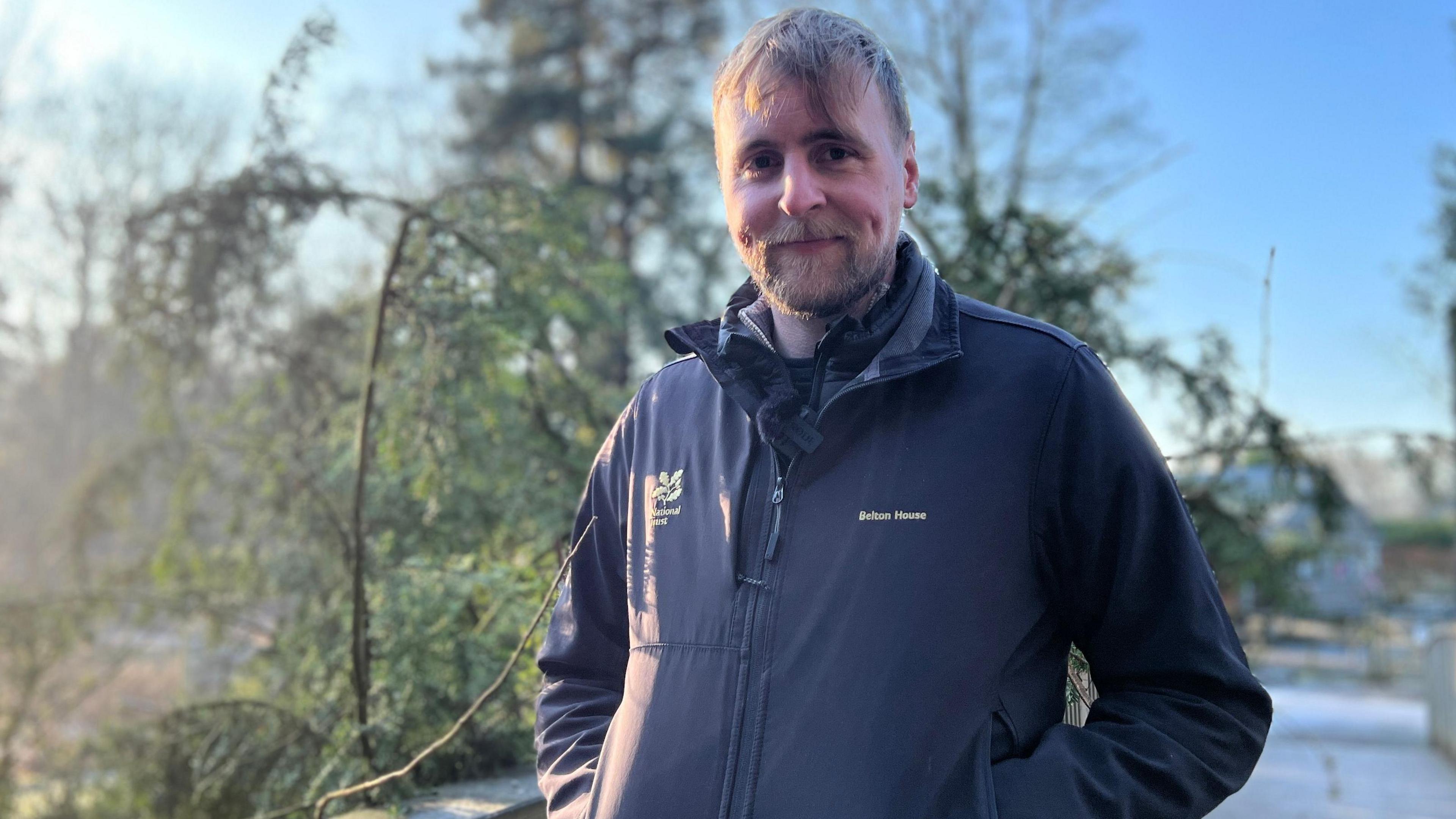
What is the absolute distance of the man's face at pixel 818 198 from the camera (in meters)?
1.57

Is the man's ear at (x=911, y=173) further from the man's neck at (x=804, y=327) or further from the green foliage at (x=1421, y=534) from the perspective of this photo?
the green foliage at (x=1421, y=534)

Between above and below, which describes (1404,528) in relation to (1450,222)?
below

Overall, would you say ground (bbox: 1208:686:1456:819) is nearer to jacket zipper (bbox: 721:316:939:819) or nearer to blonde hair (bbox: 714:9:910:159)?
jacket zipper (bbox: 721:316:939:819)

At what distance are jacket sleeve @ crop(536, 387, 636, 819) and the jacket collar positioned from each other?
311 mm

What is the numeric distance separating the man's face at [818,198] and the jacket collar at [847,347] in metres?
0.05

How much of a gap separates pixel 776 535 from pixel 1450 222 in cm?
1741

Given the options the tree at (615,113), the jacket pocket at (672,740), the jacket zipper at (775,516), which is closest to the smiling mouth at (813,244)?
the jacket zipper at (775,516)

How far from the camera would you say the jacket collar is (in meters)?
1.49

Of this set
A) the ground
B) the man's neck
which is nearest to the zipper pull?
the man's neck

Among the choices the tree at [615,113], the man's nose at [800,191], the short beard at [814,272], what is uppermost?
the tree at [615,113]

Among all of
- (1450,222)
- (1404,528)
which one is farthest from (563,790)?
(1404,528)

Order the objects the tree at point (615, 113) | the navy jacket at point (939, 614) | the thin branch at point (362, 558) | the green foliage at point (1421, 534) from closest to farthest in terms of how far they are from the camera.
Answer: the navy jacket at point (939, 614) → the thin branch at point (362, 558) → the tree at point (615, 113) → the green foliage at point (1421, 534)

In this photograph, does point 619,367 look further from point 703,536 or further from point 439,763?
point 703,536

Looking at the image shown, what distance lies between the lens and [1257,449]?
4.29 m
